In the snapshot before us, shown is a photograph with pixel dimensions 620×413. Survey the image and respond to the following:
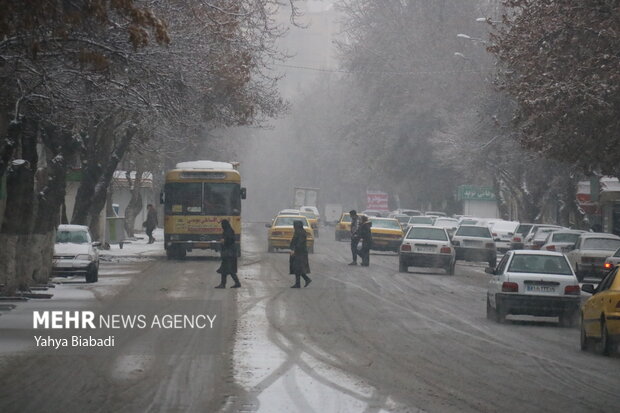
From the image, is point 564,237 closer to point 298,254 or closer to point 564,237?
point 564,237

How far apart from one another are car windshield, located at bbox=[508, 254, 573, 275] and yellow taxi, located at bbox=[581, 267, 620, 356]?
11.7 feet

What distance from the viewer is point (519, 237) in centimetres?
5191

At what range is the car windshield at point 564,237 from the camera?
40.1 m

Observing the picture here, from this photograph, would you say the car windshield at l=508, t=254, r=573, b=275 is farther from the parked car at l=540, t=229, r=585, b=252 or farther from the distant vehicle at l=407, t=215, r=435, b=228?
the distant vehicle at l=407, t=215, r=435, b=228

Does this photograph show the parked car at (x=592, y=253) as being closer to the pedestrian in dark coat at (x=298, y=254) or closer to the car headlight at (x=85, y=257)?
the pedestrian in dark coat at (x=298, y=254)

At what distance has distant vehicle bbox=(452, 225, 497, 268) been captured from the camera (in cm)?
4575

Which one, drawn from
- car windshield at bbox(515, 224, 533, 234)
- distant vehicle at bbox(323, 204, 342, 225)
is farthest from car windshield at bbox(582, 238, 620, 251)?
distant vehicle at bbox(323, 204, 342, 225)

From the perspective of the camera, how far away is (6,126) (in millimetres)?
23453

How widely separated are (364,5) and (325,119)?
44524mm

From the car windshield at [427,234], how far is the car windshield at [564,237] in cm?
462

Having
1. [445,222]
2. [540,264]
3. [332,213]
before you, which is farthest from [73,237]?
[332,213]

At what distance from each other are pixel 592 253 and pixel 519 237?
1718cm

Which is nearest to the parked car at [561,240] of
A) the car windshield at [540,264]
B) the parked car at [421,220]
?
the car windshield at [540,264]

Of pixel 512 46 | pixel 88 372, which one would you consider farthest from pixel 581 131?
pixel 88 372
